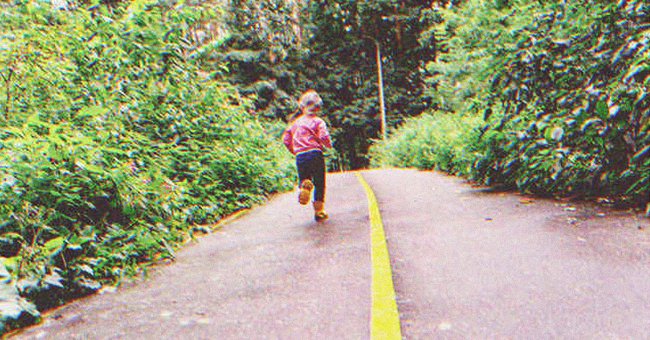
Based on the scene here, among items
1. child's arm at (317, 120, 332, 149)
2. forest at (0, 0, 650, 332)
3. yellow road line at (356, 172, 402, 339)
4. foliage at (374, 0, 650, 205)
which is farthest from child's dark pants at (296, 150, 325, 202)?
foliage at (374, 0, 650, 205)

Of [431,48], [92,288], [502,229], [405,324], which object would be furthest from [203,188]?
[431,48]

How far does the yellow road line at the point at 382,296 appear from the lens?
105 inches

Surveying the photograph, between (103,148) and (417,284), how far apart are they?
3135 mm

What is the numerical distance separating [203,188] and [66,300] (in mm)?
3556

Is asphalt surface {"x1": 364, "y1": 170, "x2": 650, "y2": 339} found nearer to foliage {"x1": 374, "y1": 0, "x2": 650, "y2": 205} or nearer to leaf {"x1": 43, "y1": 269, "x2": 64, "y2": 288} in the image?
foliage {"x1": 374, "y1": 0, "x2": 650, "y2": 205}

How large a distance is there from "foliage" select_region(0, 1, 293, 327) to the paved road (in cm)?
42

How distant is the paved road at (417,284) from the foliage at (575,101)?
0.72 meters

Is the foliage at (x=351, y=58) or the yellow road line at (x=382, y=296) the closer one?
the yellow road line at (x=382, y=296)

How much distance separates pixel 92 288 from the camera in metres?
4.22

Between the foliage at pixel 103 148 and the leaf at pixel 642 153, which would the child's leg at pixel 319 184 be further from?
the leaf at pixel 642 153

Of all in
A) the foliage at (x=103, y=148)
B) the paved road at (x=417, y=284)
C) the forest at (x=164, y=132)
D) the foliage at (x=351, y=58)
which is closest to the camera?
the paved road at (x=417, y=284)

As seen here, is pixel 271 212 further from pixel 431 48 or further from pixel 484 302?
pixel 431 48

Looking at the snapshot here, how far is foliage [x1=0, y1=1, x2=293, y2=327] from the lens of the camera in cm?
416

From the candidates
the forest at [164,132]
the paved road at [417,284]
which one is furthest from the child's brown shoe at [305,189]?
the forest at [164,132]
